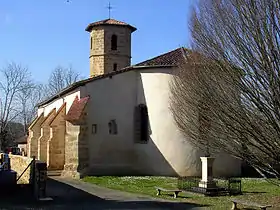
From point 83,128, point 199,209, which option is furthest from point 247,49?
point 83,128

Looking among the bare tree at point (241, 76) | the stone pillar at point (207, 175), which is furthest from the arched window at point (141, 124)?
the bare tree at point (241, 76)

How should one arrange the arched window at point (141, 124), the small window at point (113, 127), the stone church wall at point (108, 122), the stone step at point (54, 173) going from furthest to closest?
the stone step at point (54, 173), the arched window at point (141, 124), the small window at point (113, 127), the stone church wall at point (108, 122)

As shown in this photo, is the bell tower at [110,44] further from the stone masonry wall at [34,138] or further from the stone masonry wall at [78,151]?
the stone masonry wall at [78,151]

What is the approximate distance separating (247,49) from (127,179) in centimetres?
1276

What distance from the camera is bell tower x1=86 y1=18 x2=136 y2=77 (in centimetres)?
3625

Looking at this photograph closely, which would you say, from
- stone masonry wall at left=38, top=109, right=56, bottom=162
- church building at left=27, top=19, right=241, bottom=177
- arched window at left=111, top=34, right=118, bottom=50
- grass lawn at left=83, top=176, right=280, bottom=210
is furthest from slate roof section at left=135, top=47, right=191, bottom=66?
stone masonry wall at left=38, top=109, right=56, bottom=162

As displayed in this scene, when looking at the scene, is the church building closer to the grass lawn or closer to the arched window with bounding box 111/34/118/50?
the grass lawn

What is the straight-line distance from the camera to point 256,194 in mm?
18922

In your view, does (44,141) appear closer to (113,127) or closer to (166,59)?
(113,127)

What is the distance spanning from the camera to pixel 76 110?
88.9 feet

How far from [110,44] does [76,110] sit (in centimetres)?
1067

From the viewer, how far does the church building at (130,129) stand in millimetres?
26688

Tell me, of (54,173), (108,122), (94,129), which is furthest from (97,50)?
(54,173)

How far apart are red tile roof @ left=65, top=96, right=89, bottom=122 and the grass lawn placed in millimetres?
3675
